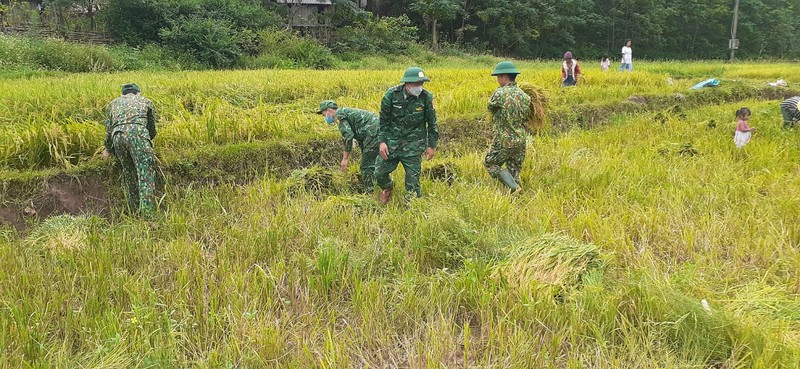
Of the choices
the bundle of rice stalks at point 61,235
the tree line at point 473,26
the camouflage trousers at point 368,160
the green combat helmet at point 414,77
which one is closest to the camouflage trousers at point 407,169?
the camouflage trousers at point 368,160

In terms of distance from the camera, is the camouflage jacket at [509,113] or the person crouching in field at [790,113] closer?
the camouflage jacket at [509,113]

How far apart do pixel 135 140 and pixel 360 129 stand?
200 centimetres

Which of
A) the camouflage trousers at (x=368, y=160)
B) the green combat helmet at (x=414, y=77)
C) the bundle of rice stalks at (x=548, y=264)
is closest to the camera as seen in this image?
the bundle of rice stalks at (x=548, y=264)

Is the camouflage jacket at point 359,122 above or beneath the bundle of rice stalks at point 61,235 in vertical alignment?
above

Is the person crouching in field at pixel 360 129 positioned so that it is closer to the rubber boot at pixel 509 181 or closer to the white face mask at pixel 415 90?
the white face mask at pixel 415 90

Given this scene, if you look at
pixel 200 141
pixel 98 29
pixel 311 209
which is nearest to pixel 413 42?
pixel 98 29

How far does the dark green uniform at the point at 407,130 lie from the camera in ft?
14.2

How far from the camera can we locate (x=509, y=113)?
15.2 feet

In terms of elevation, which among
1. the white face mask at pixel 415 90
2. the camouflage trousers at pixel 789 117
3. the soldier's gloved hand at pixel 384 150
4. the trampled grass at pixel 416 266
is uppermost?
the white face mask at pixel 415 90

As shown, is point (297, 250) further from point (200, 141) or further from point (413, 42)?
point (413, 42)

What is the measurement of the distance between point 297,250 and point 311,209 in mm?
713

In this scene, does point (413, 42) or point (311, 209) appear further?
point (413, 42)

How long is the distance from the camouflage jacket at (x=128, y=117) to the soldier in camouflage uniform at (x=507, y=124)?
3.17 meters

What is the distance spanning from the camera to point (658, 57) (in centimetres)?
3092
